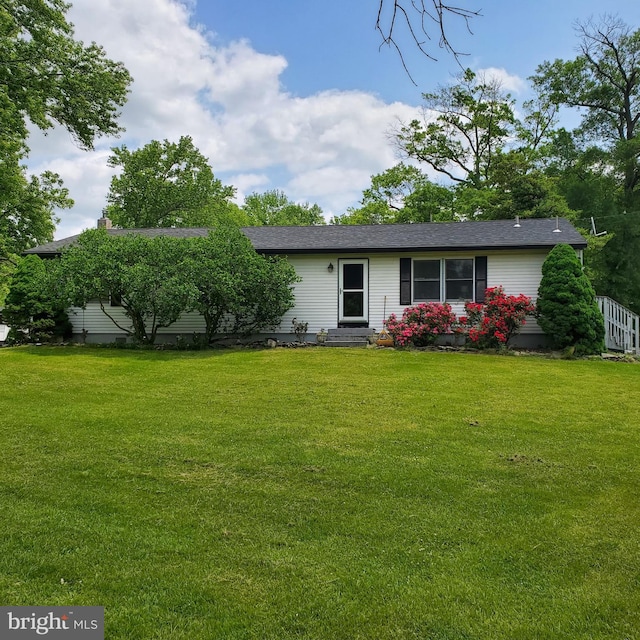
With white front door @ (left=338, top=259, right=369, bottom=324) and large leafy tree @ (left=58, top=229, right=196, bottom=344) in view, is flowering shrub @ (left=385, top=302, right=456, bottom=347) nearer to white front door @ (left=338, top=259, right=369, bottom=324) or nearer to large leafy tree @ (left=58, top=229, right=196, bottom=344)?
white front door @ (left=338, top=259, right=369, bottom=324)

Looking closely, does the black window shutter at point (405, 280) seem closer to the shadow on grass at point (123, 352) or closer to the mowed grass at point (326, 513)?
the shadow on grass at point (123, 352)

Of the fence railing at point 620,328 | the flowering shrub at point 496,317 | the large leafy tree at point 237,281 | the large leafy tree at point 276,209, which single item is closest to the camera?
the large leafy tree at point 237,281

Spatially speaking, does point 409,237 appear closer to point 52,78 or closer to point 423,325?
point 423,325

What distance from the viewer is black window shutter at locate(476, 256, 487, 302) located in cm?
1210

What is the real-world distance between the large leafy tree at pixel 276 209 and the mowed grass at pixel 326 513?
40876 mm

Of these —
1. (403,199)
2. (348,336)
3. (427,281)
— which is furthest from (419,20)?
(403,199)

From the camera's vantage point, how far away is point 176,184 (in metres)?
31.6

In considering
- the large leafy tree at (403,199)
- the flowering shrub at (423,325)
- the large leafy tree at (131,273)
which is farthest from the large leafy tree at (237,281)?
the large leafy tree at (403,199)

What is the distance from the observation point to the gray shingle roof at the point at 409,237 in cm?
1190

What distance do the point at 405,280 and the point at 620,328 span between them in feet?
18.0

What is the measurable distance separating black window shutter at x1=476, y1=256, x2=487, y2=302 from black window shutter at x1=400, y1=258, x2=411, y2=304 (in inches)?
70.3

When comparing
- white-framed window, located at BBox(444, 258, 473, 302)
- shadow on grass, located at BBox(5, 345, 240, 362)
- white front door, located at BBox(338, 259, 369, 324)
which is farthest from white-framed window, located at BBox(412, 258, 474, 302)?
shadow on grass, located at BBox(5, 345, 240, 362)

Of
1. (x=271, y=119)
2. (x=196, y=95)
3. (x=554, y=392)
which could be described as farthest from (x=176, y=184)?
(x=554, y=392)

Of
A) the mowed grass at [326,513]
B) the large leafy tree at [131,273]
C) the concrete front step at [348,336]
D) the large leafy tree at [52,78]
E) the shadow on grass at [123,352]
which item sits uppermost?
the large leafy tree at [52,78]
